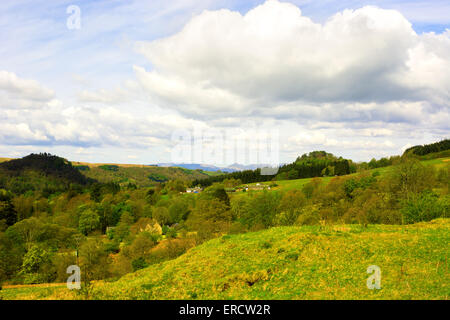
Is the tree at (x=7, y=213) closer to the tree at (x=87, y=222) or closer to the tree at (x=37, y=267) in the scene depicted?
the tree at (x=87, y=222)

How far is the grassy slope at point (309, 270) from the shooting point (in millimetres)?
11664

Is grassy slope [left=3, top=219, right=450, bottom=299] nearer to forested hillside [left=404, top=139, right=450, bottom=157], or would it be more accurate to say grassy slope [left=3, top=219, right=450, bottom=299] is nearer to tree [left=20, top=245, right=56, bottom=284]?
tree [left=20, top=245, right=56, bottom=284]

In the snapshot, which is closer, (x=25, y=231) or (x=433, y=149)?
(x=25, y=231)

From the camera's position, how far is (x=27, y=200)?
121 m

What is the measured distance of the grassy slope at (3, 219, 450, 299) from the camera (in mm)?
11664

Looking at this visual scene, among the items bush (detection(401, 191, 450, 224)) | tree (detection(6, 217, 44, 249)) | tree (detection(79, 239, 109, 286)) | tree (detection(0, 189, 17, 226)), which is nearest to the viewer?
bush (detection(401, 191, 450, 224))

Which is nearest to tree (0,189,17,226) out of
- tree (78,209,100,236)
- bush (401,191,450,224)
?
tree (78,209,100,236)

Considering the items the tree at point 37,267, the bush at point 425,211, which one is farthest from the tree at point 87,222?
the bush at point 425,211

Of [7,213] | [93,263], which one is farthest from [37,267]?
[7,213]

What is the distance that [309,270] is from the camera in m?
14.2

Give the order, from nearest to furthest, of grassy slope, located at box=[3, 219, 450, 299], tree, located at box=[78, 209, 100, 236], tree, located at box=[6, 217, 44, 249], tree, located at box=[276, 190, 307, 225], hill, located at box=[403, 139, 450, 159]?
grassy slope, located at box=[3, 219, 450, 299] < tree, located at box=[276, 190, 307, 225] < tree, located at box=[6, 217, 44, 249] < tree, located at box=[78, 209, 100, 236] < hill, located at box=[403, 139, 450, 159]

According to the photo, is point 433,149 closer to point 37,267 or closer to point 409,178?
point 409,178
